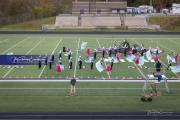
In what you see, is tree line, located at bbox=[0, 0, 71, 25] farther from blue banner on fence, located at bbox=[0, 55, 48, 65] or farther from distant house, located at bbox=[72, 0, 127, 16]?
blue banner on fence, located at bbox=[0, 55, 48, 65]

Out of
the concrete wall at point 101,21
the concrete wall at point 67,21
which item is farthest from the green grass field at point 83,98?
the concrete wall at point 101,21

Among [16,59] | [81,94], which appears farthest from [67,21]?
[81,94]

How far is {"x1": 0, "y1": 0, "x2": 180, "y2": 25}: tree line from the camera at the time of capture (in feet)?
242

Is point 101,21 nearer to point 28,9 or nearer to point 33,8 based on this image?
point 28,9

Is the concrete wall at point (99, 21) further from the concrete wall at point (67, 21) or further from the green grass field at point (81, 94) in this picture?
the green grass field at point (81, 94)

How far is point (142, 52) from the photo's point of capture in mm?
31250

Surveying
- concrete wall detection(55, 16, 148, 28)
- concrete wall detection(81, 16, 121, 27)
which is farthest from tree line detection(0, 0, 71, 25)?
concrete wall detection(81, 16, 121, 27)

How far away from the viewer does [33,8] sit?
83.1m

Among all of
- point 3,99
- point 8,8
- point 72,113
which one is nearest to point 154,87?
point 72,113

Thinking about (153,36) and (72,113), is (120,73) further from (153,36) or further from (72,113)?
(153,36)

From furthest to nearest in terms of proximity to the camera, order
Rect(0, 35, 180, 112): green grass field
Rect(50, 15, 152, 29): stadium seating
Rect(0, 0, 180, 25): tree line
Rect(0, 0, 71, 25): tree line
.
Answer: Rect(0, 0, 180, 25): tree line
Rect(0, 0, 71, 25): tree line
Rect(50, 15, 152, 29): stadium seating
Rect(0, 35, 180, 112): green grass field

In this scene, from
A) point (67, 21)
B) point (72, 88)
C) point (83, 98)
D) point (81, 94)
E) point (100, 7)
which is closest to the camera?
point (83, 98)

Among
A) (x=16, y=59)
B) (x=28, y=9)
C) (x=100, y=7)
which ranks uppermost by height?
(x=100, y=7)

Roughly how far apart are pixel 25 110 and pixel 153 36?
121 feet
